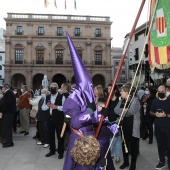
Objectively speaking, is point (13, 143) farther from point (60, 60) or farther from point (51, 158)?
point (60, 60)

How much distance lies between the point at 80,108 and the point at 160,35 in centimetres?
297

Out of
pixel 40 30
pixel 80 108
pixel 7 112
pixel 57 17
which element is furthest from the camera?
pixel 57 17

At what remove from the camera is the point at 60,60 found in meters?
36.2

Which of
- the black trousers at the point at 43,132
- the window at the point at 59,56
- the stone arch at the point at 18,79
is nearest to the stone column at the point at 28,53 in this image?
the stone arch at the point at 18,79

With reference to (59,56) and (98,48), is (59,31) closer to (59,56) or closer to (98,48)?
(59,56)

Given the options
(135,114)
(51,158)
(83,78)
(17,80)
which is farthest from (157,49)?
(17,80)

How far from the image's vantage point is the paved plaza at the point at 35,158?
4.79m

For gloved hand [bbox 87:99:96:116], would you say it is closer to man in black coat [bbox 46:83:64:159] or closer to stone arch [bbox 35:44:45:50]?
man in black coat [bbox 46:83:64:159]

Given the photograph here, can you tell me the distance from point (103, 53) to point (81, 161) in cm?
3544

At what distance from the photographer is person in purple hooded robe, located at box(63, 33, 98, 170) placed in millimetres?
2959

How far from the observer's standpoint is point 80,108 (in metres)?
3.12

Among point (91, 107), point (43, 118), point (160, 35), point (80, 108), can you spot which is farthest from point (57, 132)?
point (160, 35)

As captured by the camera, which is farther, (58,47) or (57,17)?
(57,17)

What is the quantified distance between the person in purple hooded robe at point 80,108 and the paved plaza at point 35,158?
1.95 meters
